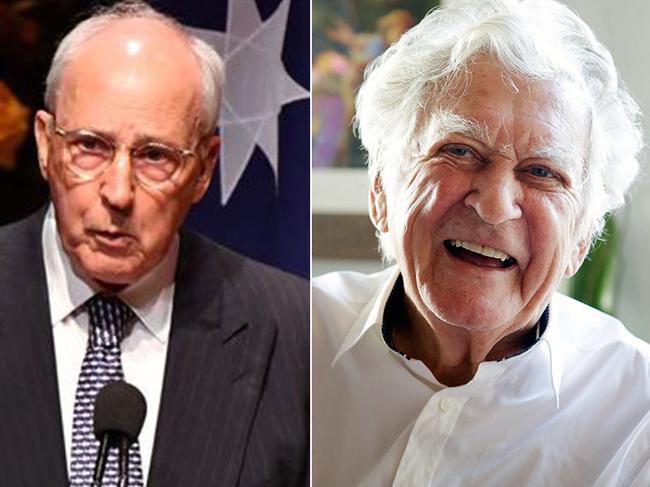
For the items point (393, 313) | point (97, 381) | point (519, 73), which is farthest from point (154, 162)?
point (519, 73)

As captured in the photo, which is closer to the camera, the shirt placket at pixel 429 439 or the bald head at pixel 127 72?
the bald head at pixel 127 72

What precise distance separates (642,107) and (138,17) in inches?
30.4

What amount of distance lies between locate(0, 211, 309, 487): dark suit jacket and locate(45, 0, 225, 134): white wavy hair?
0.19 metres

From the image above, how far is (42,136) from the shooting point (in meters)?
1.56

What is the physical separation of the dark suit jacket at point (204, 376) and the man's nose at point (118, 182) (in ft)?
0.36

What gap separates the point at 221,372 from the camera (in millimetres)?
1659

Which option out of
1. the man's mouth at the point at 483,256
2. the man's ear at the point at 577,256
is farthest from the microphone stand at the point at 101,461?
the man's ear at the point at 577,256

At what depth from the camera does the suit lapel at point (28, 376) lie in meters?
1.59

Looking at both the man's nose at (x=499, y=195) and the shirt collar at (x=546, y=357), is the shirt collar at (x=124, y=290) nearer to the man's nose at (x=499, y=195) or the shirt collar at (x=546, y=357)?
the shirt collar at (x=546, y=357)

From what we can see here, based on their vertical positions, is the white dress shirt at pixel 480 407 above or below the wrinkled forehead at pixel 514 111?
below

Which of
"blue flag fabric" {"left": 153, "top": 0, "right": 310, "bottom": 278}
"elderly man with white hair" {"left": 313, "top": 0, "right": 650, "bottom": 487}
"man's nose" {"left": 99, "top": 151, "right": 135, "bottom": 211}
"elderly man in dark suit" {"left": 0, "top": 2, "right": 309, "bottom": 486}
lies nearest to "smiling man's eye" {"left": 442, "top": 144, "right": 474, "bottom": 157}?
"elderly man with white hair" {"left": 313, "top": 0, "right": 650, "bottom": 487}

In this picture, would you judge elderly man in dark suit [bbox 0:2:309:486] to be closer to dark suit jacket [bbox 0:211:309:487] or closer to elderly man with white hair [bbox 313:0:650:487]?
dark suit jacket [bbox 0:211:309:487]

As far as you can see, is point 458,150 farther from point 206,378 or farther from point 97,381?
point 97,381

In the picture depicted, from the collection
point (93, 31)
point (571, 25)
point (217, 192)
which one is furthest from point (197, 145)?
point (571, 25)
